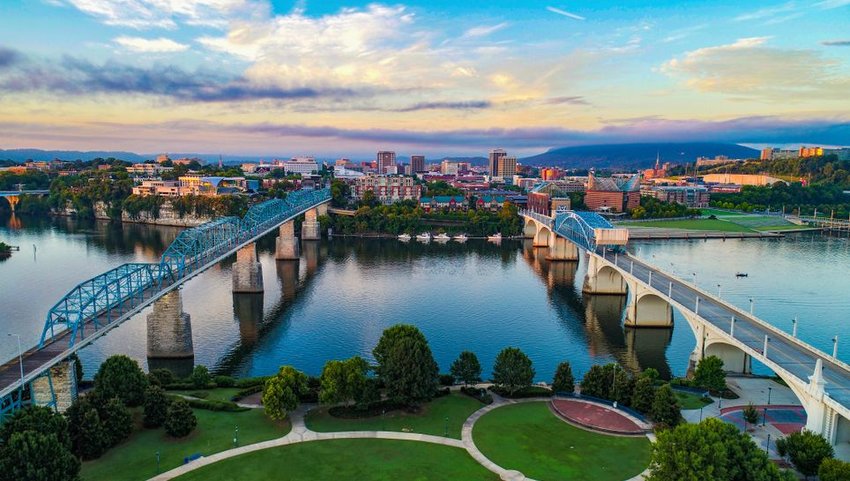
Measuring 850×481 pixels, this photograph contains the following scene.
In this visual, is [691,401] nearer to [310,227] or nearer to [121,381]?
[121,381]

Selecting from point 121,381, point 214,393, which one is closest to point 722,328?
point 214,393

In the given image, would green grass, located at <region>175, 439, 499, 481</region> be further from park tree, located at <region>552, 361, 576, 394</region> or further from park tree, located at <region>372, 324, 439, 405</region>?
park tree, located at <region>552, 361, 576, 394</region>

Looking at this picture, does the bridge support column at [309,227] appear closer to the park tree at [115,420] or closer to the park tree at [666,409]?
the park tree at [115,420]

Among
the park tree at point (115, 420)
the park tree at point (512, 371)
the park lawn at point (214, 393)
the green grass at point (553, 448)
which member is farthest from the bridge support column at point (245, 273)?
the green grass at point (553, 448)

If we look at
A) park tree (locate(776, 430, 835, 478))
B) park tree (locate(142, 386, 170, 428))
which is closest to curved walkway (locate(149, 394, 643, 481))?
park tree (locate(142, 386, 170, 428))

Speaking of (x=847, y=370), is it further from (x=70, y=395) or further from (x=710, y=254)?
(x=710, y=254)

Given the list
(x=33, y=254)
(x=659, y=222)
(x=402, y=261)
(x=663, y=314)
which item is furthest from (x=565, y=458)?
(x=659, y=222)
